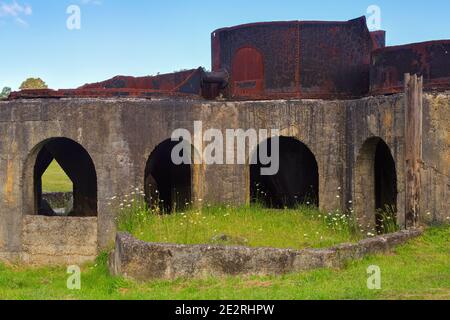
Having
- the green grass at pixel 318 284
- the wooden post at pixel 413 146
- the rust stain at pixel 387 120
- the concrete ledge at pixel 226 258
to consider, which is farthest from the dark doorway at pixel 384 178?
the concrete ledge at pixel 226 258

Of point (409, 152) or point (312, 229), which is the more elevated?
point (409, 152)

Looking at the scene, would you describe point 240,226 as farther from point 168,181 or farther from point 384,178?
point 168,181

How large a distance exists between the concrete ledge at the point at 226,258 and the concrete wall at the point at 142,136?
2939 millimetres

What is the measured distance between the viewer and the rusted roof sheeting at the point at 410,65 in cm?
1154

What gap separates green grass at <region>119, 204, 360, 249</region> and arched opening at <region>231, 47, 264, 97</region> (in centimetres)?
336

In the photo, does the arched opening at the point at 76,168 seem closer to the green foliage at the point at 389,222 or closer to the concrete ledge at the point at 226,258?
the concrete ledge at the point at 226,258

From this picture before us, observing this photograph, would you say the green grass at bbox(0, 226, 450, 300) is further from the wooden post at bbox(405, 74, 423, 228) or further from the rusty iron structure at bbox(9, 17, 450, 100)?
the rusty iron structure at bbox(9, 17, 450, 100)

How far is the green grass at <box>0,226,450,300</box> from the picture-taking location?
7285 millimetres

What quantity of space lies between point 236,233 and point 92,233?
324 cm

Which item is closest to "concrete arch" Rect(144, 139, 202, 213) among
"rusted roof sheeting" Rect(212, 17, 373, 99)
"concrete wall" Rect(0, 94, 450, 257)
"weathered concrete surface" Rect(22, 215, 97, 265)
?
"rusted roof sheeting" Rect(212, 17, 373, 99)

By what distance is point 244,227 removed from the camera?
11258mm
